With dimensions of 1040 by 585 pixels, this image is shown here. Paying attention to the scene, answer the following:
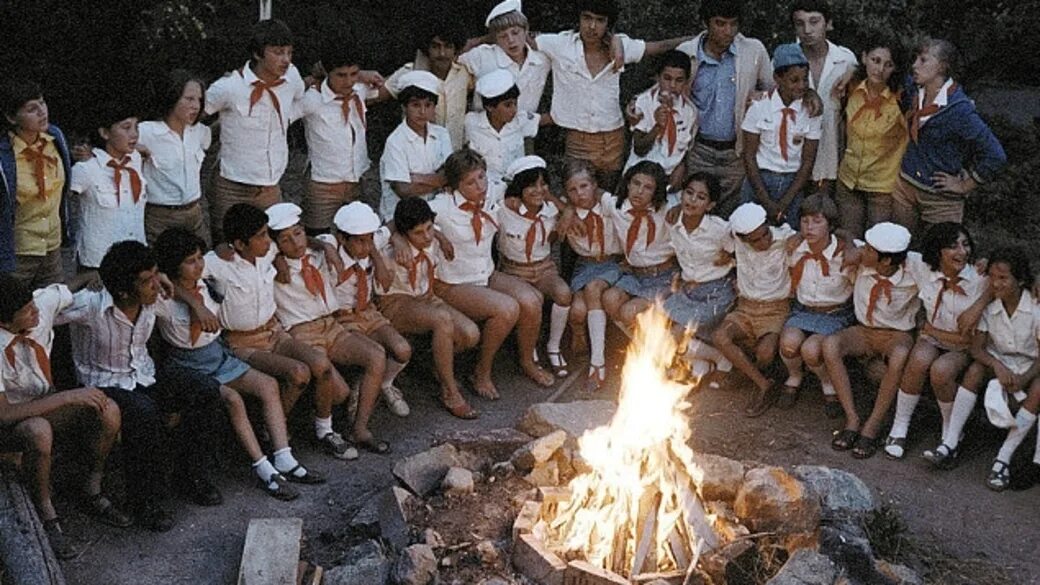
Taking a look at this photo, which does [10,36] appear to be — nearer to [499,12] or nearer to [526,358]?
[499,12]

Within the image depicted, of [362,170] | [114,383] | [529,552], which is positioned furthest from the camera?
[362,170]

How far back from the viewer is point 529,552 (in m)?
6.23

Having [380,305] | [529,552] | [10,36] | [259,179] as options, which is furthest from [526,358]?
[10,36]

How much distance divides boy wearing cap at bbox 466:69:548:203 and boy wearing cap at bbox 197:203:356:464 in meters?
1.65

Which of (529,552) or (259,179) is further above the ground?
(259,179)

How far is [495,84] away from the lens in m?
8.50

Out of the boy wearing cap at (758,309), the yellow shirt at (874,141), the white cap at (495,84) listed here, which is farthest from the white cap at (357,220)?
the yellow shirt at (874,141)

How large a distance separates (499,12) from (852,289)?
2.81m

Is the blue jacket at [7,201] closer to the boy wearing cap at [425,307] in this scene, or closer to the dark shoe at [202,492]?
the dark shoe at [202,492]

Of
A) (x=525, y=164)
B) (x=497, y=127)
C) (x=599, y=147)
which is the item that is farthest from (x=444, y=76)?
(x=599, y=147)

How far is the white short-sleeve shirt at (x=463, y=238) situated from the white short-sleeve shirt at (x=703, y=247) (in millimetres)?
1141

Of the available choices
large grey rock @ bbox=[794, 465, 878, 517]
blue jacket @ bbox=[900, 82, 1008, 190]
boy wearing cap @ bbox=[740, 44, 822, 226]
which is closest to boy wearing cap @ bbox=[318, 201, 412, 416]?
boy wearing cap @ bbox=[740, 44, 822, 226]

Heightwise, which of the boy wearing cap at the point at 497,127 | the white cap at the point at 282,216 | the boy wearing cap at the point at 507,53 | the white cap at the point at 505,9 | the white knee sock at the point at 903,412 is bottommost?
the white knee sock at the point at 903,412

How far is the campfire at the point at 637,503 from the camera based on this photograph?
626cm
